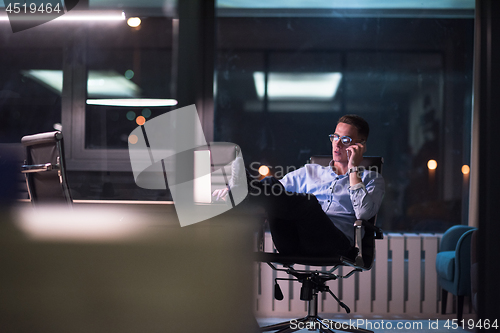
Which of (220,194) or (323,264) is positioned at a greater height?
(220,194)

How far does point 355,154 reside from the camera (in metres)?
2.33

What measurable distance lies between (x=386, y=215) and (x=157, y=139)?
2169mm

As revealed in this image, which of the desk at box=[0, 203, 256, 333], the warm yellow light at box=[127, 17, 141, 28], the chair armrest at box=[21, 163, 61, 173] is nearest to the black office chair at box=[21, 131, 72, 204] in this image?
the chair armrest at box=[21, 163, 61, 173]

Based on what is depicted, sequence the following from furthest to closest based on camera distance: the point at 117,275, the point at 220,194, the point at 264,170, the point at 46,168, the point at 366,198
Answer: the point at 264,170
the point at 46,168
the point at 366,198
the point at 220,194
the point at 117,275

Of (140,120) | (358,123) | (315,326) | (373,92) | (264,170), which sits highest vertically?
(373,92)

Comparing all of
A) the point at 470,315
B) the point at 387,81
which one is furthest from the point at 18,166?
the point at 470,315

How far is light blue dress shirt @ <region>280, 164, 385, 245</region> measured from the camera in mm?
2195

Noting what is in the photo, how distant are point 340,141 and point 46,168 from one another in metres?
1.88

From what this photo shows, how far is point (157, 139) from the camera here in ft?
11.9

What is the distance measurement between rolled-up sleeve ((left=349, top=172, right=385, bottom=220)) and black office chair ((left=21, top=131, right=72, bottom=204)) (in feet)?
6.04

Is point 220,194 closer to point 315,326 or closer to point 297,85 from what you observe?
point 315,326

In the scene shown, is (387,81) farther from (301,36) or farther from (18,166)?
(18,166)

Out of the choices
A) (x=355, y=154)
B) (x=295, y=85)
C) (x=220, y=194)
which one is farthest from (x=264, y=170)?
(x=220, y=194)

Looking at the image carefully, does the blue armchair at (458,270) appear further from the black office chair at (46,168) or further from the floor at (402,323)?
the black office chair at (46,168)
